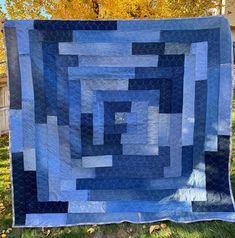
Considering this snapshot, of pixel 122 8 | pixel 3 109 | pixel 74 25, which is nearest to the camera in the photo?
pixel 74 25

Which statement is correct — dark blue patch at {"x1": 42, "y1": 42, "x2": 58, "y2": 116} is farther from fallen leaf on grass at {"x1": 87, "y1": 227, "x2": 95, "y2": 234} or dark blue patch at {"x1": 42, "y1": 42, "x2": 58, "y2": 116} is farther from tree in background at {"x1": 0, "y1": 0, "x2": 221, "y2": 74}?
tree in background at {"x1": 0, "y1": 0, "x2": 221, "y2": 74}

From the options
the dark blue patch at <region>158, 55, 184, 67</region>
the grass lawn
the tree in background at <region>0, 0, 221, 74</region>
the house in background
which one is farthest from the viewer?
the tree in background at <region>0, 0, 221, 74</region>

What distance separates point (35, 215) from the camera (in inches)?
84.3

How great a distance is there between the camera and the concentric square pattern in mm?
2041

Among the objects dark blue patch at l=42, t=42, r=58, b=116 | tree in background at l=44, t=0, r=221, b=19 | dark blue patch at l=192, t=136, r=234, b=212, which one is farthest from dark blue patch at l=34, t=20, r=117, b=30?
tree in background at l=44, t=0, r=221, b=19

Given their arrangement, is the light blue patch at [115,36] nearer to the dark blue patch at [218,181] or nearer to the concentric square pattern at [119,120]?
the concentric square pattern at [119,120]

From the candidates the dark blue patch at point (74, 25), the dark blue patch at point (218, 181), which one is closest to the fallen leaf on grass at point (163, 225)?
the dark blue patch at point (218, 181)

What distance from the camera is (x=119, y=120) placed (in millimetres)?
2178

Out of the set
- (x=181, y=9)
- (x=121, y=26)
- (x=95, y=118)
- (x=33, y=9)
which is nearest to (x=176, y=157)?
(x=95, y=118)

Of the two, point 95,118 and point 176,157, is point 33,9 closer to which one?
point 95,118

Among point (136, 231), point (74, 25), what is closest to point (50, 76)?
point (74, 25)

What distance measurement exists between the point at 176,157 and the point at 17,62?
1.25m

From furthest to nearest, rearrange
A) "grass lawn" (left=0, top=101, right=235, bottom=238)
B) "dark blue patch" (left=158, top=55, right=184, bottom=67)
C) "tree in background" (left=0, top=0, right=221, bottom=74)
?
1. "tree in background" (left=0, top=0, right=221, bottom=74)
2. "dark blue patch" (left=158, top=55, right=184, bottom=67)
3. "grass lawn" (left=0, top=101, right=235, bottom=238)

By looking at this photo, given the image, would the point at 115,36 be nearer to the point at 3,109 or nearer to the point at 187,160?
the point at 187,160
